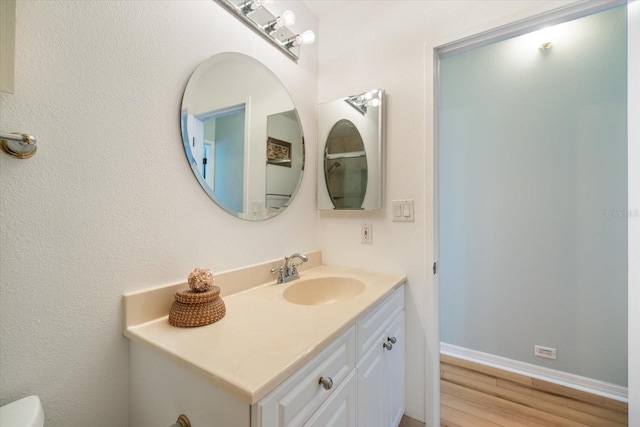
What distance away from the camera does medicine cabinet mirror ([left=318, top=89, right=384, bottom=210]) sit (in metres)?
1.47

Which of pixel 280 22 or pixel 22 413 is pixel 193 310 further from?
pixel 280 22

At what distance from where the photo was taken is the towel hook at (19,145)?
2.07ft

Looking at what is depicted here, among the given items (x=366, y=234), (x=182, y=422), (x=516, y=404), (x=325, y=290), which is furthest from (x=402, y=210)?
(x=516, y=404)

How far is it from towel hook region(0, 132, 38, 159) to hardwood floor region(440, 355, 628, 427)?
2.09 meters

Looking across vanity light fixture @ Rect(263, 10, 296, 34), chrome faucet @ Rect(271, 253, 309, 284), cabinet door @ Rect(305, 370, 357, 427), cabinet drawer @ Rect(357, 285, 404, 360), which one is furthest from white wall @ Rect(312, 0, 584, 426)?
cabinet door @ Rect(305, 370, 357, 427)

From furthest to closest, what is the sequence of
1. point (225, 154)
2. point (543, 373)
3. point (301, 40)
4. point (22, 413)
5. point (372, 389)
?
point (543, 373)
point (301, 40)
point (225, 154)
point (372, 389)
point (22, 413)

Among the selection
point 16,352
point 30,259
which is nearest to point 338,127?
point 30,259

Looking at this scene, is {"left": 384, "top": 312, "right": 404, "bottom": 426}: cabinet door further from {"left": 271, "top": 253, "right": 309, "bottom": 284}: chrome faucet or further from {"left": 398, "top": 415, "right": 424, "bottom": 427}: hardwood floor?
{"left": 271, "top": 253, "right": 309, "bottom": 284}: chrome faucet

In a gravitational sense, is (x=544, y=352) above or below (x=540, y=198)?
below

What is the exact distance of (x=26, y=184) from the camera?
0.67 metres

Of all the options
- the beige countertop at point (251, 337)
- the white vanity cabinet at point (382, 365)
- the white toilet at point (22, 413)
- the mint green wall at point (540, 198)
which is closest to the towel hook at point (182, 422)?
the beige countertop at point (251, 337)

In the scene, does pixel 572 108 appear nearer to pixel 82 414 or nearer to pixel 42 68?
pixel 42 68

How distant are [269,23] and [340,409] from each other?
5.40 feet

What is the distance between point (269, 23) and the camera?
1303 mm
